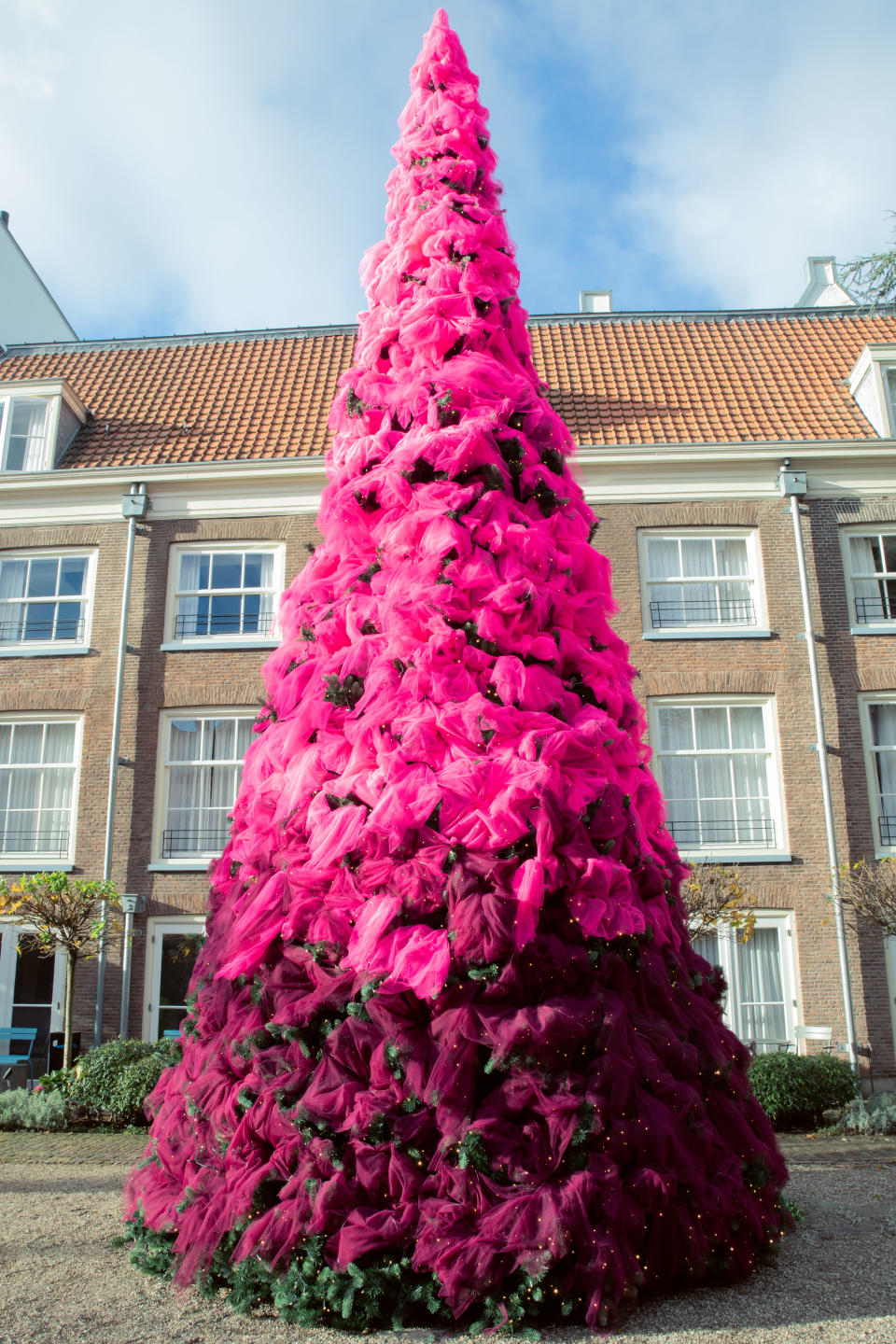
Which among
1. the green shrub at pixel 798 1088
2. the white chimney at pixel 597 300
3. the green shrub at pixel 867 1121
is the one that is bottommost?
the green shrub at pixel 867 1121

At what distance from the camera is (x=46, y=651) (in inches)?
623

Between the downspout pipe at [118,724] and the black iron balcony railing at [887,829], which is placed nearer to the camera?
the downspout pipe at [118,724]

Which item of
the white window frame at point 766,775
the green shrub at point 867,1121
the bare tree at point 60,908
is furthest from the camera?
the white window frame at point 766,775

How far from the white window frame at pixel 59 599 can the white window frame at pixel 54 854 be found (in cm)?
102

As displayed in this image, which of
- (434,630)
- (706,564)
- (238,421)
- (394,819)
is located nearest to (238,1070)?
(394,819)

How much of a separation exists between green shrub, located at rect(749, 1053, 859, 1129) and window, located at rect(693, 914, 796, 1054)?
111 inches

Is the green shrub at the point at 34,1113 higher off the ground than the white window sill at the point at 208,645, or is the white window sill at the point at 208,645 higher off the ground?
the white window sill at the point at 208,645

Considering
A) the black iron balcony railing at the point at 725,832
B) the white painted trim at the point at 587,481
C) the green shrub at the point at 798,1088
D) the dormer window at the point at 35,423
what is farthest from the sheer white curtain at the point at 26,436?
the green shrub at the point at 798,1088

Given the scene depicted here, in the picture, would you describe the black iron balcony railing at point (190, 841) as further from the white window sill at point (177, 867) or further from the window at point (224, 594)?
the window at point (224, 594)

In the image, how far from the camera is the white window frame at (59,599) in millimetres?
15805

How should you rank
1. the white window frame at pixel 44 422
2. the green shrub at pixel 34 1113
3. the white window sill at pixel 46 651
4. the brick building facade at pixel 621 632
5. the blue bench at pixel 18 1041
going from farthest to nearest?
1. the white window frame at pixel 44 422
2. the white window sill at pixel 46 651
3. the brick building facade at pixel 621 632
4. the blue bench at pixel 18 1041
5. the green shrub at pixel 34 1113

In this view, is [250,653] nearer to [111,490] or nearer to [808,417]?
[111,490]

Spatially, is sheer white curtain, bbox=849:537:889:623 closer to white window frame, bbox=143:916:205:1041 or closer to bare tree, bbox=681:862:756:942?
bare tree, bbox=681:862:756:942

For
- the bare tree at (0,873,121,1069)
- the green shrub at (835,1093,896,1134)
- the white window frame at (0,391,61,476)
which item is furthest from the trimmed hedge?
the white window frame at (0,391,61,476)
